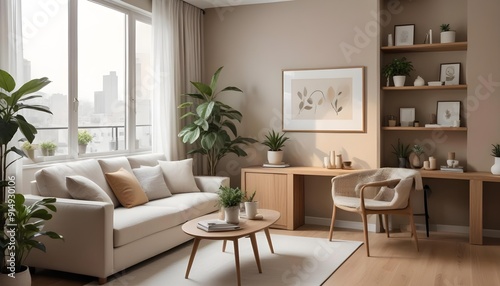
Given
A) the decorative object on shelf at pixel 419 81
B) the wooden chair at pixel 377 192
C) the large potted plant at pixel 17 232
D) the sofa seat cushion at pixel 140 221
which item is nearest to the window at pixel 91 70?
the sofa seat cushion at pixel 140 221

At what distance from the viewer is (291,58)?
5859 millimetres

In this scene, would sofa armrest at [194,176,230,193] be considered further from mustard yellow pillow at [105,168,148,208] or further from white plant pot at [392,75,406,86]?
white plant pot at [392,75,406,86]

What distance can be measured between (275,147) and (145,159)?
151 centimetres

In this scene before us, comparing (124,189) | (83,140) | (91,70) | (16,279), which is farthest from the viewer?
(91,70)

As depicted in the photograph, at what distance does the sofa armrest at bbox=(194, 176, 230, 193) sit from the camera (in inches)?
215

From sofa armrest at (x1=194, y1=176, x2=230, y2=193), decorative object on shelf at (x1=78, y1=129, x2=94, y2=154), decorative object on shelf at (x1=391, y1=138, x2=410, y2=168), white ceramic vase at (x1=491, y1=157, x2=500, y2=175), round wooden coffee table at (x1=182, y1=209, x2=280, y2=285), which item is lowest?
round wooden coffee table at (x1=182, y1=209, x2=280, y2=285)

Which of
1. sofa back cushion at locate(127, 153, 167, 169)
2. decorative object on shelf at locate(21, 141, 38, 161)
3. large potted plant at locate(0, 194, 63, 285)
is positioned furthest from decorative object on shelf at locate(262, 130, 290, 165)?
large potted plant at locate(0, 194, 63, 285)

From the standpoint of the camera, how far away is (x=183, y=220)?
4594 millimetres

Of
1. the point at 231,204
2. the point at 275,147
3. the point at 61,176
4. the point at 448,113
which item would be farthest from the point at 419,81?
the point at 61,176

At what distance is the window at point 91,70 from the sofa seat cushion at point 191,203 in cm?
87

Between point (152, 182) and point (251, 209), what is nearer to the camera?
point (251, 209)

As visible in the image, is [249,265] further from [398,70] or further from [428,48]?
[428,48]

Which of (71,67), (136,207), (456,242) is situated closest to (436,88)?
(456,242)

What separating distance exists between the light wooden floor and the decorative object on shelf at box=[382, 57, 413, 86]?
166cm
